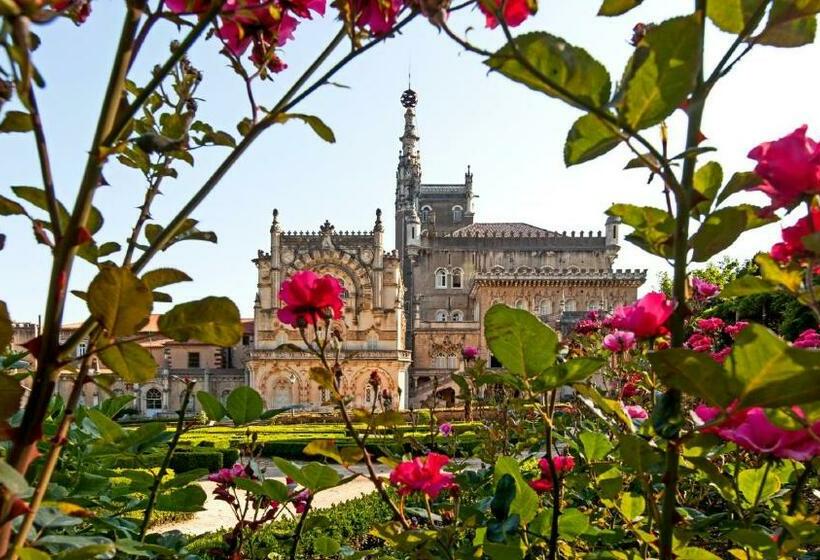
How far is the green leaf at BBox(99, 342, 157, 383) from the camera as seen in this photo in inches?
34.1

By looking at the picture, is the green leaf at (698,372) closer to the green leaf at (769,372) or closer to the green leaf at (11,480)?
the green leaf at (769,372)

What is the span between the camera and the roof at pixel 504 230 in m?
37.5

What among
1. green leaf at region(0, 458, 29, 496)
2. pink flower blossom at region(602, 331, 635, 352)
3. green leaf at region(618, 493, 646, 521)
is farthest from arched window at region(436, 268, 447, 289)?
green leaf at region(0, 458, 29, 496)

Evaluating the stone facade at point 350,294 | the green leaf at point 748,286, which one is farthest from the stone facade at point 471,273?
the green leaf at point 748,286

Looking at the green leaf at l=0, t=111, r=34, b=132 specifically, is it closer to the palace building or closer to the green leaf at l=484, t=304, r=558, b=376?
the green leaf at l=484, t=304, r=558, b=376

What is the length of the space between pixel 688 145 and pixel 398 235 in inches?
1613

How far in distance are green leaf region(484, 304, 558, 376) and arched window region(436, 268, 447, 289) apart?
3564cm

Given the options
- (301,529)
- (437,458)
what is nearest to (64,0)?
(437,458)

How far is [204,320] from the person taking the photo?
858 millimetres

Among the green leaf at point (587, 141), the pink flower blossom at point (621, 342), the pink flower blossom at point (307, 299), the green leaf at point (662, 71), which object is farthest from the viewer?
the pink flower blossom at point (621, 342)

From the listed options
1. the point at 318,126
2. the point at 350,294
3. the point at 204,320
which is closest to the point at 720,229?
the point at 318,126

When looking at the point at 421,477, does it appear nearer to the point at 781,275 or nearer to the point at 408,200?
the point at 781,275

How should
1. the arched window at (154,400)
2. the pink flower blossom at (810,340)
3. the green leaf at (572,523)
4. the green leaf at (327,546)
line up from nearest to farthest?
the green leaf at (572,523)
the green leaf at (327,546)
the pink flower blossom at (810,340)
the arched window at (154,400)

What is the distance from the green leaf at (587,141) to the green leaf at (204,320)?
0.45 m
